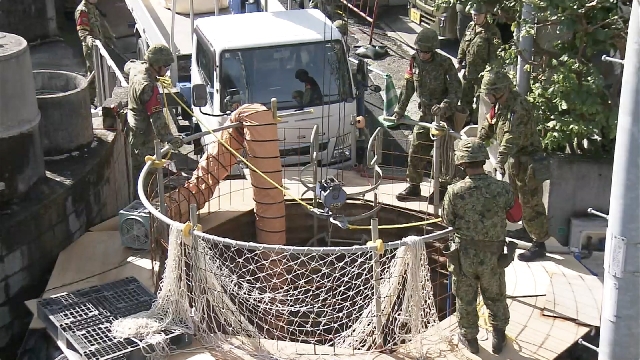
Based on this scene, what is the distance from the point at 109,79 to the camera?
14.1 meters

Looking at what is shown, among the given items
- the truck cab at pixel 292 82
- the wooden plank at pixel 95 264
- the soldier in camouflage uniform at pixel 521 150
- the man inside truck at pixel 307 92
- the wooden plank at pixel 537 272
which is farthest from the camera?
the man inside truck at pixel 307 92

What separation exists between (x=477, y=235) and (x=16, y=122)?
4.62 m

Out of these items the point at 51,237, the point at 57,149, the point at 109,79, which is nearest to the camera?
the point at 51,237

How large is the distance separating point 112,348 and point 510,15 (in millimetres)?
6666

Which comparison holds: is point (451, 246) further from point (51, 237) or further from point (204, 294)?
point (51, 237)

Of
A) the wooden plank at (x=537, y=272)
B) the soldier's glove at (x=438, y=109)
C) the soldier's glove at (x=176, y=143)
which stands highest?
the soldier's glove at (x=438, y=109)

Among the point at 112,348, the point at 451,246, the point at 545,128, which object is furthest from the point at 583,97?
the point at 112,348

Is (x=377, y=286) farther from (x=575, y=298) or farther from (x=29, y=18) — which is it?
(x=29, y=18)

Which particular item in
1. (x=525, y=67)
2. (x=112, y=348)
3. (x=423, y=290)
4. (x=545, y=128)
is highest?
(x=525, y=67)

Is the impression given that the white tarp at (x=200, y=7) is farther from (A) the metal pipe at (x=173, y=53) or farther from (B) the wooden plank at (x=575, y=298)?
(B) the wooden plank at (x=575, y=298)

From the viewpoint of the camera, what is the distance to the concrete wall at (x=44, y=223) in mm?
8789

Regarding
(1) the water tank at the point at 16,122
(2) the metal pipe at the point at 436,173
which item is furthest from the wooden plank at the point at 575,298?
(1) the water tank at the point at 16,122

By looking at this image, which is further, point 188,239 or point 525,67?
point 525,67

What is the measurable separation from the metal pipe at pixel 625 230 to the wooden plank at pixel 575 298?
1.65 meters
